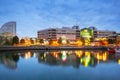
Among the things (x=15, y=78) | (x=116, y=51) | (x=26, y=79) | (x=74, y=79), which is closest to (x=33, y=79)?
(x=26, y=79)

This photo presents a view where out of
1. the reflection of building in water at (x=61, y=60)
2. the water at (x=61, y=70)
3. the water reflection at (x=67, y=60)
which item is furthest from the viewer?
the reflection of building in water at (x=61, y=60)

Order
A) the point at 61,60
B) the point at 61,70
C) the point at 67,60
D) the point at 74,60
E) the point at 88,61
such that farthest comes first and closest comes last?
the point at 67,60 < the point at 61,60 < the point at 74,60 < the point at 88,61 < the point at 61,70

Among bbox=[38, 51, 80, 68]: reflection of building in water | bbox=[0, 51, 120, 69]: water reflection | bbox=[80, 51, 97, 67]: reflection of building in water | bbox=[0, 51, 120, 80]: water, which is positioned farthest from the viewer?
bbox=[38, 51, 80, 68]: reflection of building in water

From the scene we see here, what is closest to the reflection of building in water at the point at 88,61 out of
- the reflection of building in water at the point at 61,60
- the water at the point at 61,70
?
the water at the point at 61,70

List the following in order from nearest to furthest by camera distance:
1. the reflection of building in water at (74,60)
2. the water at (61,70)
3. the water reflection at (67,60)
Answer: the water at (61,70) → the water reflection at (67,60) → the reflection of building in water at (74,60)

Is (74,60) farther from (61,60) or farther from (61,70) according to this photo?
(61,70)

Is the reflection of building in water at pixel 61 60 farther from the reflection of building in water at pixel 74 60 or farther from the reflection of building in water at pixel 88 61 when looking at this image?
the reflection of building in water at pixel 88 61

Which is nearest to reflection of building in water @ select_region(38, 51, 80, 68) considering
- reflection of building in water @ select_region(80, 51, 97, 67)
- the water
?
the water

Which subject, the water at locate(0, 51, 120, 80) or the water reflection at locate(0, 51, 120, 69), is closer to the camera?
the water at locate(0, 51, 120, 80)

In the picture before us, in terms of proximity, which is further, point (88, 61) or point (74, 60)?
point (74, 60)

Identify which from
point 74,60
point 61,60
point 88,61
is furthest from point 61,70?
point 74,60

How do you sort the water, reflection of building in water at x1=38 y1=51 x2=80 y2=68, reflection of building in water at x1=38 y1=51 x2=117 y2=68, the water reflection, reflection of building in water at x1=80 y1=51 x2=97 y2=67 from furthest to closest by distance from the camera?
1. reflection of building in water at x1=38 y1=51 x2=80 y2=68
2. reflection of building in water at x1=38 y1=51 x2=117 y2=68
3. the water reflection
4. reflection of building in water at x1=80 y1=51 x2=97 y2=67
5. the water

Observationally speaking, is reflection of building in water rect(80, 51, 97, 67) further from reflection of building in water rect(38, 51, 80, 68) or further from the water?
reflection of building in water rect(38, 51, 80, 68)

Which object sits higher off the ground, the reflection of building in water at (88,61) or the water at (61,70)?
the reflection of building in water at (88,61)
